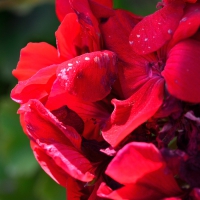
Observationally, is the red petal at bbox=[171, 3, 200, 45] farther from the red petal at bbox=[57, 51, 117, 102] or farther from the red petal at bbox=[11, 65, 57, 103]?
the red petal at bbox=[11, 65, 57, 103]

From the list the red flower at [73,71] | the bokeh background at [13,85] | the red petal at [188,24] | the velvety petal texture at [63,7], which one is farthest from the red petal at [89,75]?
the bokeh background at [13,85]

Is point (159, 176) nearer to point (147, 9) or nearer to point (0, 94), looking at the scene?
point (147, 9)

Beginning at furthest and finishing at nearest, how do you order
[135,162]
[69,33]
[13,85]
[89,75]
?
[13,85]
[69,33]
[89,75]
[135,162]

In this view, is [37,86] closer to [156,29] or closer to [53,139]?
[53,139]

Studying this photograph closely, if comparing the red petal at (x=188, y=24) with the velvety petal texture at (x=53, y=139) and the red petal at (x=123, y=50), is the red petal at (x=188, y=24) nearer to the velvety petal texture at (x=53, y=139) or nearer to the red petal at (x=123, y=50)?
the red petal at (x=123, y=50)

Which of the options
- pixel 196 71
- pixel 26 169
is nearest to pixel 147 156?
pixel 196 71

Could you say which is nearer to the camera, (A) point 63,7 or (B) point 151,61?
(B) point 151,61

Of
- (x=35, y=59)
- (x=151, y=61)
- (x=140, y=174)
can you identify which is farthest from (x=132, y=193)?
(x=35, y=59)
